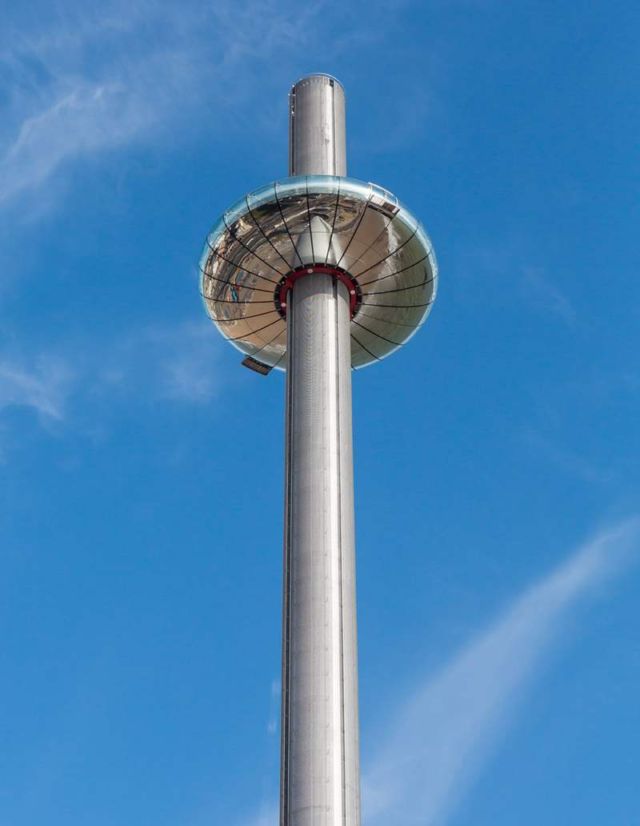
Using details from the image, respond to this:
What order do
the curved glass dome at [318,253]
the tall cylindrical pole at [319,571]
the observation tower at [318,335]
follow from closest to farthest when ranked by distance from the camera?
the tall cylindrical pole at [319,571] → the observation tower at [318,335] → the curved glass dome at [318,253]

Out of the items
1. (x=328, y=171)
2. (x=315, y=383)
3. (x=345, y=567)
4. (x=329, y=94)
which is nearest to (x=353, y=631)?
(x=345, y=567)

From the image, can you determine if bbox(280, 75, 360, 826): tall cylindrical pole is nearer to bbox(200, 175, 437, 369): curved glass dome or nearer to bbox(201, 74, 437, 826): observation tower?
bbox(201, 74, 437, 826): observation tower

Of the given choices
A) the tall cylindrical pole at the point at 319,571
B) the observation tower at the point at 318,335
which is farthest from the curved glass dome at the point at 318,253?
the tall cylindrical pole at the point at 319,571

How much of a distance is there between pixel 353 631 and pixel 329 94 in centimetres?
2993

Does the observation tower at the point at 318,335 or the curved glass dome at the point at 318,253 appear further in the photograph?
the curved glass dome at the point at 318,253

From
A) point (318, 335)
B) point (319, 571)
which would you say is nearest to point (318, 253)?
point (318, 335)

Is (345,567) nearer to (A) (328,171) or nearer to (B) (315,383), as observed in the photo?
(B) (315,383)

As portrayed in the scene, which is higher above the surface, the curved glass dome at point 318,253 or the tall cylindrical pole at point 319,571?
the curved glass dome at point 318,253

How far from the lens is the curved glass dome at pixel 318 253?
58.4 metres

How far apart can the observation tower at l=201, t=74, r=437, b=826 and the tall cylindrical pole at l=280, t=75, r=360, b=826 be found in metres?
0.05

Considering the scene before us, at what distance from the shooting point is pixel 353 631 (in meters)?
49.2

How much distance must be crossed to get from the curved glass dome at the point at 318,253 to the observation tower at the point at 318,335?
0.19 ft

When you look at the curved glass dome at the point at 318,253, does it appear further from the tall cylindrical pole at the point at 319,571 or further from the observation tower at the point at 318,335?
the tall cylindrical pole at the point at 319,571

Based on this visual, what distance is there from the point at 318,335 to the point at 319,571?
11731 mm
